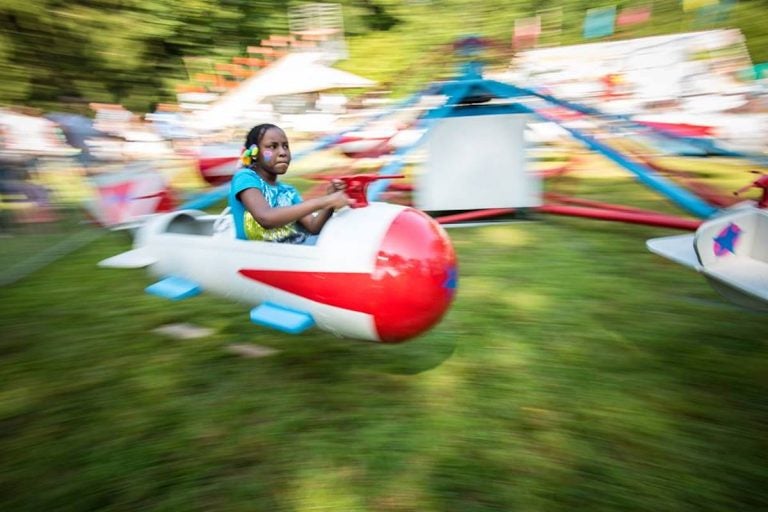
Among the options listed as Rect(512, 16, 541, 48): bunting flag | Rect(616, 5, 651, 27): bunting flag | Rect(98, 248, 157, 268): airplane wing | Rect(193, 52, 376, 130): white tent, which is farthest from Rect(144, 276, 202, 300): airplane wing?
Rect(616, 5, 651, 27): bunting flag

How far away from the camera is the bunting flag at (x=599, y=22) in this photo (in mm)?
13062

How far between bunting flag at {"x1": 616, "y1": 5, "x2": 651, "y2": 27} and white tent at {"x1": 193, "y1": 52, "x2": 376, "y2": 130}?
245 inches

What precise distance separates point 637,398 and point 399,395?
1.01 metres

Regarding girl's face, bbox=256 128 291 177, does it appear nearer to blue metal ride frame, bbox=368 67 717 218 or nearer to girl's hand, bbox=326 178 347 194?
girl's hand, bbox=326 178 347 194

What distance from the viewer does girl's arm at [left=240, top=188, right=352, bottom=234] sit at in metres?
2.26

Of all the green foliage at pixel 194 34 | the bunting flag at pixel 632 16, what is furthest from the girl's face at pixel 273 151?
the bunting flag at pixel 632 16

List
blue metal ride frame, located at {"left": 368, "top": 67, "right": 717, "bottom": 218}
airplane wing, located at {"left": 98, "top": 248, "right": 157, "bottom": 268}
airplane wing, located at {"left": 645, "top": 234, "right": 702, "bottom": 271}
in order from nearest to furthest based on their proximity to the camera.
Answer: airplane wing, located at {"left": 645, "top": 234, "right": 702, "bottom": 271}, airplane wing, located at {"left": 98, "top": 248, "right": 157, "bottom": 268}, blue metal ride frame, located at {"left": 368, "top": 67, "right": 717, "bottom": 218}

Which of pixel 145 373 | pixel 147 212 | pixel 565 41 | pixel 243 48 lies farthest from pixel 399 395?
pixel 243 48

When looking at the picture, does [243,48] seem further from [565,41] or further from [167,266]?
[167,266]

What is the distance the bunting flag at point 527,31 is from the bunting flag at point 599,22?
46.5 inches

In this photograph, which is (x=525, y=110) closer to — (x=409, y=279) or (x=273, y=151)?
(x=273, y=151)

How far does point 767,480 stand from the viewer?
5.89ft

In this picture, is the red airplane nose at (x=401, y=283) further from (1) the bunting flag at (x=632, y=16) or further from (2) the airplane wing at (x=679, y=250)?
(1) the bunting flag at (x=632, y=16)

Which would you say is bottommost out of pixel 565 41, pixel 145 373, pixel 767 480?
pixel 767 480
